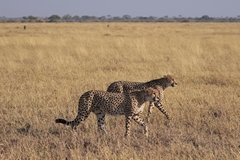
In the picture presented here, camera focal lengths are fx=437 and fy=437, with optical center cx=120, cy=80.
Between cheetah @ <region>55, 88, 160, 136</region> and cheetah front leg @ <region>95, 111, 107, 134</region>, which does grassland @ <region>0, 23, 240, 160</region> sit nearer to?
cheetah front leg @ <region>95, 111, 107, 134</region>

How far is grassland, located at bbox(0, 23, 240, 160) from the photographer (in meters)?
5.00

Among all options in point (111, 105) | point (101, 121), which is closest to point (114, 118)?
point (101, 121)

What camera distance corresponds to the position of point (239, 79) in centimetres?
995

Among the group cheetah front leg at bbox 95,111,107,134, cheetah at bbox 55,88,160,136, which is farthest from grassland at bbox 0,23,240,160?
cheetah at bbox 55,88,160,136

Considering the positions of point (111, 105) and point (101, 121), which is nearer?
point (111, 105)

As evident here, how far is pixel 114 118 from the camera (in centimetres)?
667

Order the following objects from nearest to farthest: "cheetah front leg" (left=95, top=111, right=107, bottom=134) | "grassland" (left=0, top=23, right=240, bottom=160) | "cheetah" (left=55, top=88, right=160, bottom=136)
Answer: "grassland" (left=0, top=23, right=240, bottom=160)
"cheetah" (left=55, top=88, right=160, bottom=136)
"cheetah front leg" (left=95, top=111, right=107, bottom=134)

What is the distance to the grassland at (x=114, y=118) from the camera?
5.00 meters

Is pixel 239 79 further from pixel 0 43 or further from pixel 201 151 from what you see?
pixel 0 43

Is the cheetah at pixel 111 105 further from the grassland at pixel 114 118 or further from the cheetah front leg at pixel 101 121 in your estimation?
the grassland at pixel 114 118

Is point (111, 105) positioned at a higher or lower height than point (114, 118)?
higher

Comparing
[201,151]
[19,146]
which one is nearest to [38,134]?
[19,146]

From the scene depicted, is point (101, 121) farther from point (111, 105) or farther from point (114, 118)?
point (114, 118)

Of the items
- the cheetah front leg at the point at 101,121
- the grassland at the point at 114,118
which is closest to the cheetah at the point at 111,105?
the cheetah front leg at the point at 101,121
